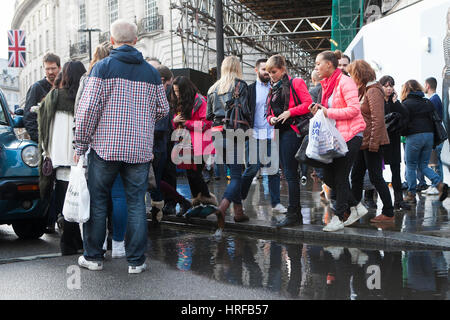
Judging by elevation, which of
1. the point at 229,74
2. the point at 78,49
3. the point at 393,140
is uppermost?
the point at 78,49

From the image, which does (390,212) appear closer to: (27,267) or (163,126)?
(163,126)

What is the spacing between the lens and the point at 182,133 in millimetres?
6707

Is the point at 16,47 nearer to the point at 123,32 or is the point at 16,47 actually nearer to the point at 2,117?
the point at 2,117

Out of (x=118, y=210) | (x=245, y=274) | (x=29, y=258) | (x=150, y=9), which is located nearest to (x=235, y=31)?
(x=150, y=9)

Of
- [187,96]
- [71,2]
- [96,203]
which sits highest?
[71,2]

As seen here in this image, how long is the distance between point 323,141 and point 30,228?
3.39 metres

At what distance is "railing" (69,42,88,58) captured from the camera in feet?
120

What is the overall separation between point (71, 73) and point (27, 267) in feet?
5.86

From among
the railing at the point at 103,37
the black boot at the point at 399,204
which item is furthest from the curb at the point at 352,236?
the railing at the point at 103,37

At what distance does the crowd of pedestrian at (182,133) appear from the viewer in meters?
4.44

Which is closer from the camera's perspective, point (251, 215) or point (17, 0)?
point (251, 215)

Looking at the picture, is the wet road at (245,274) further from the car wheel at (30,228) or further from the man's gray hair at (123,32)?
the man's gray hair at (123,32)
